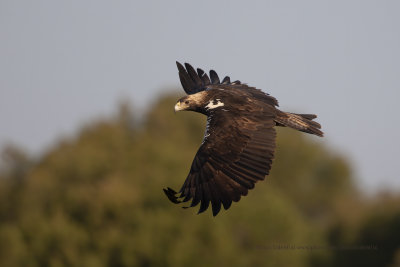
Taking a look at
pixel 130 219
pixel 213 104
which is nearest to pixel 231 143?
pixel 213 104

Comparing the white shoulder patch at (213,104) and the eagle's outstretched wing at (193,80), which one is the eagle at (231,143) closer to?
the white shoulder patch at (213,104)

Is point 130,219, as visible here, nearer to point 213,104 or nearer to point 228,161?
point 213,104

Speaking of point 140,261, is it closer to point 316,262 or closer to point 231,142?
point 316,262

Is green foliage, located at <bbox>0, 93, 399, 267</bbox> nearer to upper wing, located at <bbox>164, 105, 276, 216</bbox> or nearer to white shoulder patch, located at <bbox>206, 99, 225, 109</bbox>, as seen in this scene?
white shoulder patch, located at <bbox>206, 99, 225, 109</bbox>

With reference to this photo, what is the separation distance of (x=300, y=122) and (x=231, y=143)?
237 centimetres

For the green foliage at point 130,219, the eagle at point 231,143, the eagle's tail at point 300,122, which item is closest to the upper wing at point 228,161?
the eagle at point 231,143

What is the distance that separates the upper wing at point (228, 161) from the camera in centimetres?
1276

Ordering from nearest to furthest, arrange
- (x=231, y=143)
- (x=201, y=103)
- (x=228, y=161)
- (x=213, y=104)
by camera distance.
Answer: (x=228, y=161) → (x=231, y=143) → (x=213, y=104) → (x=201, y=103)

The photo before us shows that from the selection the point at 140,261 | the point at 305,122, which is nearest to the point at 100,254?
the point at 140,261

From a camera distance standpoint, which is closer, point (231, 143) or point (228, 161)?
point (228, 161)

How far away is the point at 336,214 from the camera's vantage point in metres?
51.1

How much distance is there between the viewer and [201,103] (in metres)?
15.3

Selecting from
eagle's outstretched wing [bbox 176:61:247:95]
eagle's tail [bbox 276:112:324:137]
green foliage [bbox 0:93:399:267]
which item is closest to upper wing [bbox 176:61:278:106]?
eagle's outstretched wing [bbox 176:61:247:95]

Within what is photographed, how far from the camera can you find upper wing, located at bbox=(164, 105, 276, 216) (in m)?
12.8
